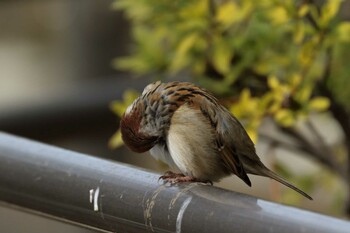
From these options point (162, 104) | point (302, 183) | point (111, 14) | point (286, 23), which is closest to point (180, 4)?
point (286, 23)

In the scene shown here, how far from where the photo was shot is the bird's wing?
252 centimetres

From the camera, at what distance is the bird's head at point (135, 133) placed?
8.18ft

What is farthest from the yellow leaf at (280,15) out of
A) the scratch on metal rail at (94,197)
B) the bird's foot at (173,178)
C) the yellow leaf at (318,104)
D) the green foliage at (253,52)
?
the scratch on metal rail at (94,197)

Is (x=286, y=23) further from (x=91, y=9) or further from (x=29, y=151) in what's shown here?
(x=91, y=9)

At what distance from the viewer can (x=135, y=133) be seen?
98.2 inches

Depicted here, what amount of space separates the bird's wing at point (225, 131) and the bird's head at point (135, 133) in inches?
6.0

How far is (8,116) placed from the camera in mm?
5328

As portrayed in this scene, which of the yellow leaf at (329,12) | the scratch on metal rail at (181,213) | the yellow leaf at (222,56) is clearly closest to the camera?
the scratch on metal rail at (181,213)

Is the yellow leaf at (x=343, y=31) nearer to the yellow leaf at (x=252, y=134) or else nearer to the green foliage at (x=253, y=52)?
the green foliage at (x=253, y=52)

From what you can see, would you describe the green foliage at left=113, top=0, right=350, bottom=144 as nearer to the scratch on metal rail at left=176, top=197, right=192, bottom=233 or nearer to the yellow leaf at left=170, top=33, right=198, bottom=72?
the yellow leaf at left=170, top=33, right=198, bottom=72

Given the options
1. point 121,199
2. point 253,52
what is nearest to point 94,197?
point 121,199

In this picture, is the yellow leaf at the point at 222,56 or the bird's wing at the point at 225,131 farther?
the yellow leaf at the point at 222,56

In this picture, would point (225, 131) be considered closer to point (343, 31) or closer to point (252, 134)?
point (252, 134)

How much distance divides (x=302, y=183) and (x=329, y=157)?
0.21 m
